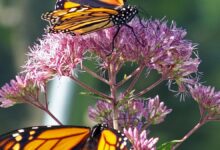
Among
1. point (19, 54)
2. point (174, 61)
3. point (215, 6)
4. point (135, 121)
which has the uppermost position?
point (174, 61)

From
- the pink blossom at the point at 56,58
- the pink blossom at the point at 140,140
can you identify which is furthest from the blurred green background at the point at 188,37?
the pink blossom at the point at 140,140

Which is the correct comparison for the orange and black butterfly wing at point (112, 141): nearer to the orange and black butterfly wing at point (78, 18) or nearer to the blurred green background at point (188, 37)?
the orange and black butterfly wing at point (78, 18)

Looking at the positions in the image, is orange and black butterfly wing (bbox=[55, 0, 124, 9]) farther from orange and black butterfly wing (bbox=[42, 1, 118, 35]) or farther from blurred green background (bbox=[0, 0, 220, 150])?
blurred green background (bbox=[0, 0, 220, 150])

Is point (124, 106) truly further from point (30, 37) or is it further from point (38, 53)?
point (30, 37)

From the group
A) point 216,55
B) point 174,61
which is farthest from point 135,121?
point 216,55

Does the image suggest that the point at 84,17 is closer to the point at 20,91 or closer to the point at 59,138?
the point at 20,91
